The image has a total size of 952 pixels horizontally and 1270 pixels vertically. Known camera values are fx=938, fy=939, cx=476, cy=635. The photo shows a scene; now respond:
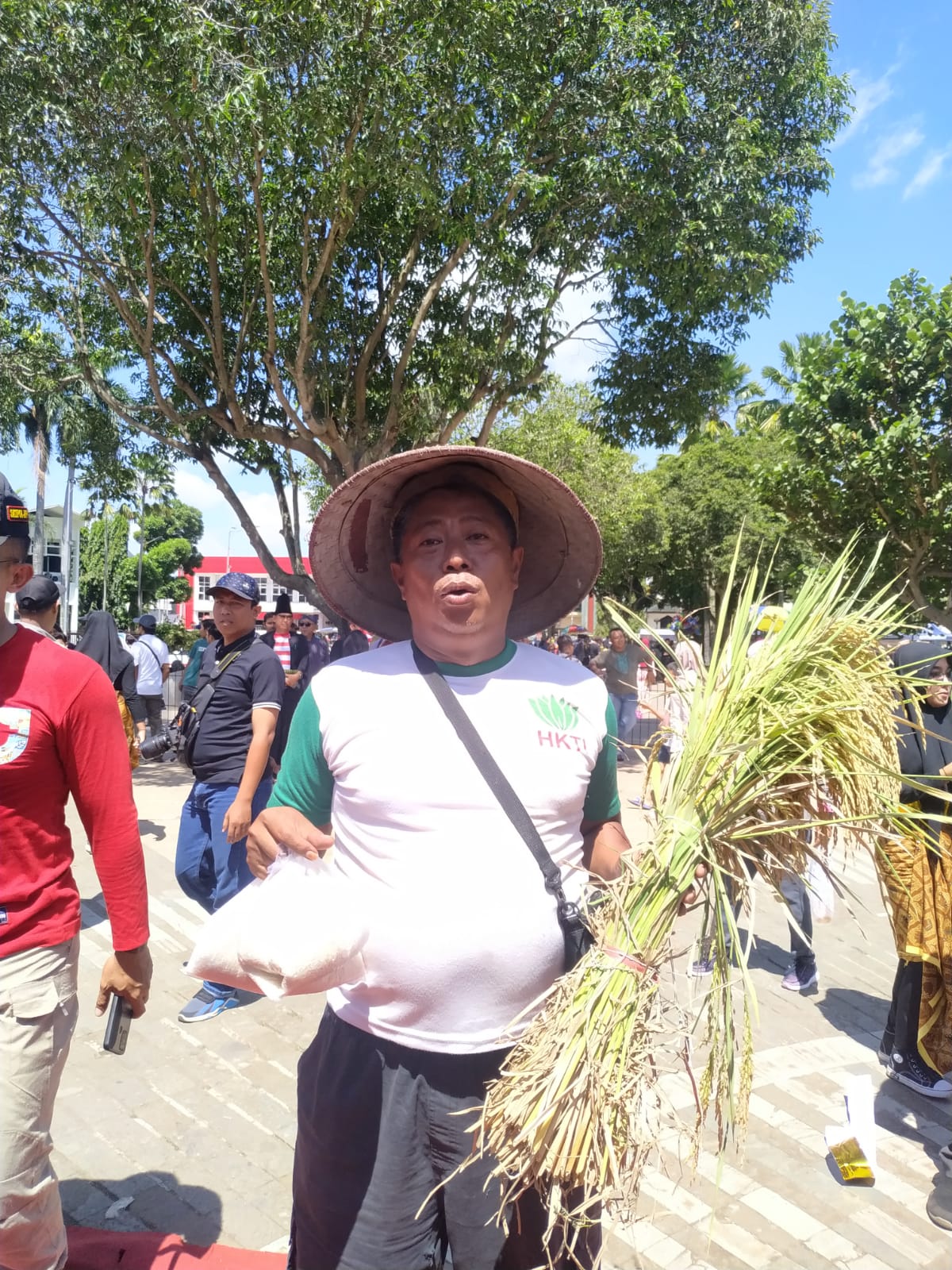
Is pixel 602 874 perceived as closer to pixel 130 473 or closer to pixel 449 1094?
pixel 449 1094

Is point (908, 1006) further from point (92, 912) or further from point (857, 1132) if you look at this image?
point (92, 912)

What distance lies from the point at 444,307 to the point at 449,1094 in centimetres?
1017

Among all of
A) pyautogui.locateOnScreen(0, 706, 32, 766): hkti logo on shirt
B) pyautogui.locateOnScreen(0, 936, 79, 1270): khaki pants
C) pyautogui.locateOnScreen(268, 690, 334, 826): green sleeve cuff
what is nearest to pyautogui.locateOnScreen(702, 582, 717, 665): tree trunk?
pyautogui.locateOnScreen(268, 690, 334, 826): green sleeve cuff

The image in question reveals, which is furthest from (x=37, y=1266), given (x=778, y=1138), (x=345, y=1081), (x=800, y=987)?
(x=800, y=987)

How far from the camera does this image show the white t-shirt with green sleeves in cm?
158

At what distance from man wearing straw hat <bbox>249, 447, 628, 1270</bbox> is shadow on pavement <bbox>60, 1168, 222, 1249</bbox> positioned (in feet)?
3.57

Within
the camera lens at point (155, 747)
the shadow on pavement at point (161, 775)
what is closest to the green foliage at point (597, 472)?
the shadow on pavement at point (161, 775)

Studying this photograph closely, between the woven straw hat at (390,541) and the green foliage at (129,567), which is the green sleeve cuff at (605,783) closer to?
the woven straw hat at (390,541)

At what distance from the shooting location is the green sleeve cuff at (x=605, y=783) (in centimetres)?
185

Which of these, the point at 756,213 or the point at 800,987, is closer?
the point at 800,987

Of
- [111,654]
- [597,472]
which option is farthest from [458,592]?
[597,472]

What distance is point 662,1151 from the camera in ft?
7.35

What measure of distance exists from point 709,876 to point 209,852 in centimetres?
298

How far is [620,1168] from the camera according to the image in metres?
1.47
